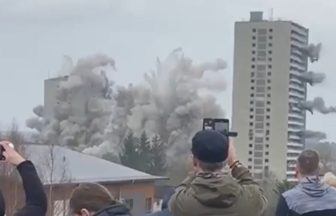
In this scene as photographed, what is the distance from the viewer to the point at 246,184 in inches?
150

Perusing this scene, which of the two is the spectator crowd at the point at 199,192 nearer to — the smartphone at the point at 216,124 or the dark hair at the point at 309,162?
the smartphone at the point at 216,124

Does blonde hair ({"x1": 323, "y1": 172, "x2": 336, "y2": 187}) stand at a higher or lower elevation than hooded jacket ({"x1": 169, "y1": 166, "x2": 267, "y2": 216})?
lower

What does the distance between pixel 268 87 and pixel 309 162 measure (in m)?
79.4

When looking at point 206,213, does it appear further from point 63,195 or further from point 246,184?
point 63,195

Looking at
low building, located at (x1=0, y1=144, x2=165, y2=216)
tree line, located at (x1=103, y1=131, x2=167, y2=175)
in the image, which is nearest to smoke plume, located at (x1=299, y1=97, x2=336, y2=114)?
tree line, located at (x1=103, y1=131, x2=167, y2=175)

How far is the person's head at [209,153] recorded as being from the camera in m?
3.63

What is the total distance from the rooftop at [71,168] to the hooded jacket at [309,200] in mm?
25582

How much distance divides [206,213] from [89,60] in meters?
85.4

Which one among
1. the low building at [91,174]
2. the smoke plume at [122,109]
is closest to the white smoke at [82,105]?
the smoke plume at [122,109]

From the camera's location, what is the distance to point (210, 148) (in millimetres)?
3627

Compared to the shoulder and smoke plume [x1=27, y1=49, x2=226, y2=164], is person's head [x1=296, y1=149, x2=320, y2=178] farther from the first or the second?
smoke plume [x1=27, y1=49, x2=226, y2=164]

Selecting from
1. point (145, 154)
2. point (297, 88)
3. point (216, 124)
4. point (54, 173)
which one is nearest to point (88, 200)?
point (216, 124)

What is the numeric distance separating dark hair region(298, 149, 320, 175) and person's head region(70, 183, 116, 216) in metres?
1.72

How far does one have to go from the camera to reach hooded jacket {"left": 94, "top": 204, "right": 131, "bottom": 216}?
11.9 ft
